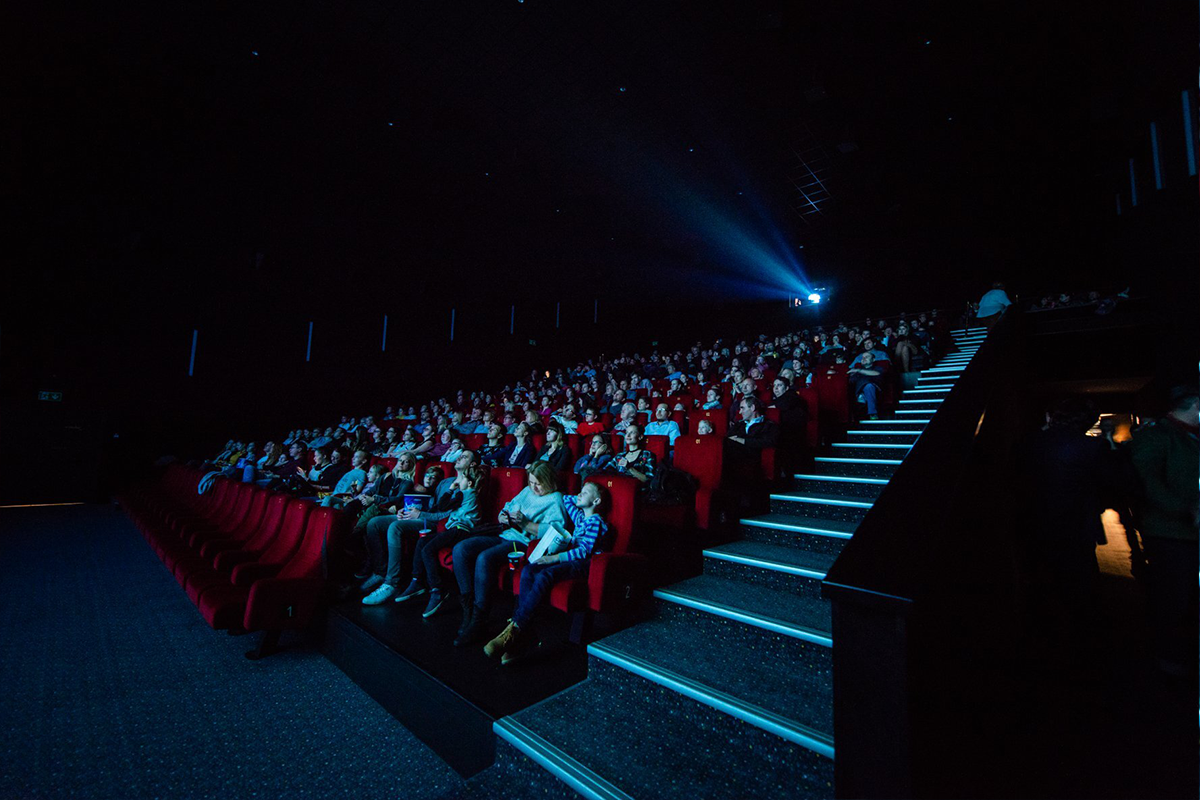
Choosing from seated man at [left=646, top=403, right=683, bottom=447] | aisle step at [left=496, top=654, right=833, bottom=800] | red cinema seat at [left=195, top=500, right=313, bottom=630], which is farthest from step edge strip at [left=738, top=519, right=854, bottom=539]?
red cinema seat at [left=195, top=500, right=313, bottom=630]

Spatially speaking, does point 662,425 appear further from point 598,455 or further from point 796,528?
point 796,528

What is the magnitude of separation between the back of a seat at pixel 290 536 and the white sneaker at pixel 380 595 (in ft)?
1.88

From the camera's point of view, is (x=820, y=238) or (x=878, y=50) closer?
(x=878, y=50)

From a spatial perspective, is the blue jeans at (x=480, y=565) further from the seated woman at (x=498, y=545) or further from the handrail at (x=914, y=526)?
the handrail at (x=914, y=526)

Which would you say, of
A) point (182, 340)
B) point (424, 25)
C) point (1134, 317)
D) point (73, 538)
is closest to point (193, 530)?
point (73, 538)

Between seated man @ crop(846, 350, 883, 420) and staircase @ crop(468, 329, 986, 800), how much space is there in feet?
5.95

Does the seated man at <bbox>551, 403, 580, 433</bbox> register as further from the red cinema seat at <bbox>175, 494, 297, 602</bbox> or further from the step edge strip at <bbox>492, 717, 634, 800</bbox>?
the step edge strip at <bbox>492, 717, 634, 800</bbox>

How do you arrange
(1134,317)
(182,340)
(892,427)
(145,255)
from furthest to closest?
(182,340), (145,255), (1134,317), (892,427)

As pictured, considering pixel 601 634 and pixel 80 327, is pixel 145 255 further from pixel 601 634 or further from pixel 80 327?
pixel 601 634

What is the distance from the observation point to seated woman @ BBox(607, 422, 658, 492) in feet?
8.30

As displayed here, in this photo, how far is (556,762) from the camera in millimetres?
1193

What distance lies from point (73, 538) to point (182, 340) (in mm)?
4373

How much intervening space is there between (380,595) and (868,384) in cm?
358

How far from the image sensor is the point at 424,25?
3973 mm
